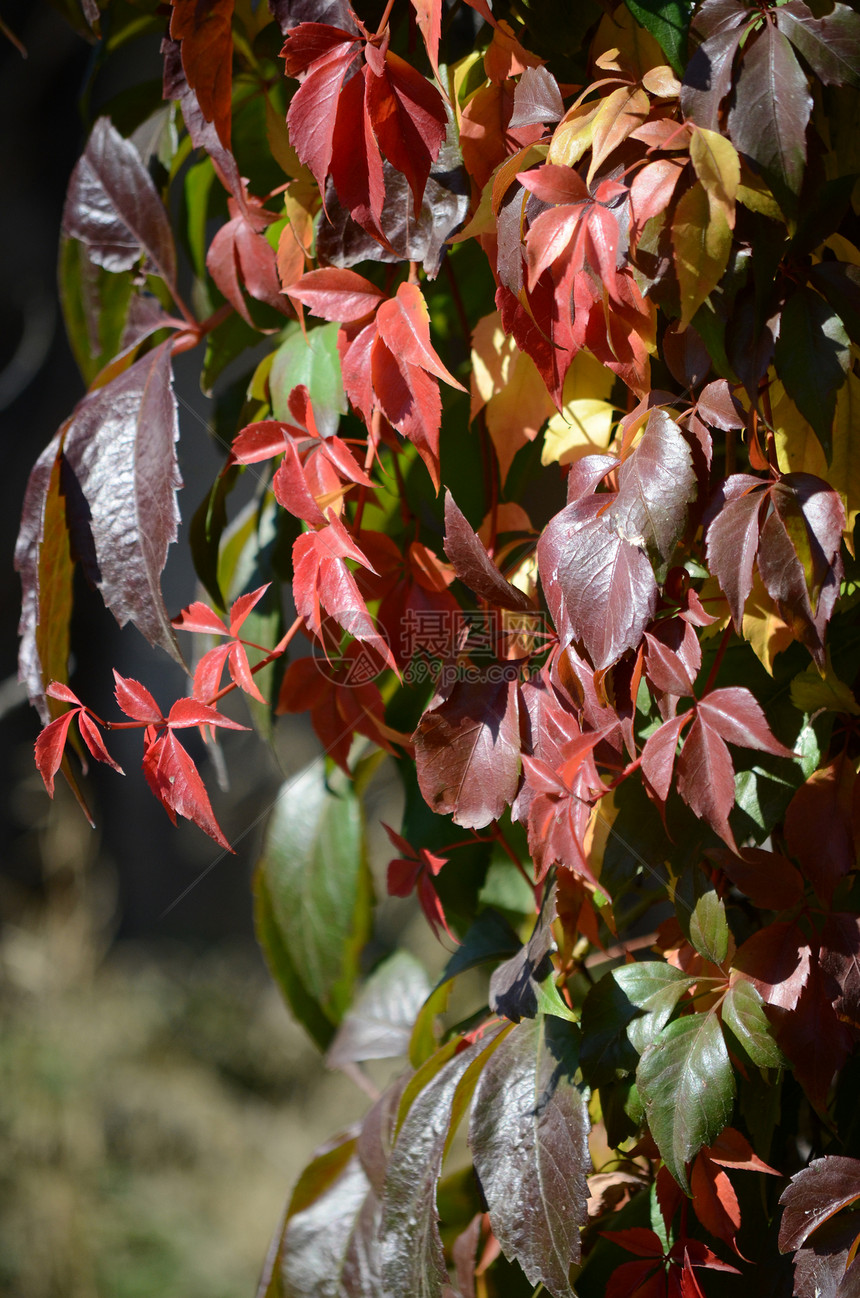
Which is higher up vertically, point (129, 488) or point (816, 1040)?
point (129, 488)

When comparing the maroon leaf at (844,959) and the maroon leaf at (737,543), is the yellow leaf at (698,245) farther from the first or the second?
the maroon leaf at (844,959)

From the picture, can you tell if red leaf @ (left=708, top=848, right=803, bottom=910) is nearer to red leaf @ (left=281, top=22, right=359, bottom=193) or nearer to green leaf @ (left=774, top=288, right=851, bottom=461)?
green leaf @ (left=774, top=288, right=851, bottom=461)

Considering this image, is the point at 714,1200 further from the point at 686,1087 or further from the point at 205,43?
the point at 205,43

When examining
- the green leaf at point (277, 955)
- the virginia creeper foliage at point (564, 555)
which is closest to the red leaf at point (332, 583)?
the virginia creeper foliage at point (564, 555)

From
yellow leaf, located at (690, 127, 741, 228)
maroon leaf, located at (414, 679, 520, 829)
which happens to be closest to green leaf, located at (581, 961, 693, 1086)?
maroon leaf, located at (414, 679, 520, 829)

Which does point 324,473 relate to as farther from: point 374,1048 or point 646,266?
point 374,1048

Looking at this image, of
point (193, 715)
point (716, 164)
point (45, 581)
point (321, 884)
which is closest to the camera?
point (716, 164)

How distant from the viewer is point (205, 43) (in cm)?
42

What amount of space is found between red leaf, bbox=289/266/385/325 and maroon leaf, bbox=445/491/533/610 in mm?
119

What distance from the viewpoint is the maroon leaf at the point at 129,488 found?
475mm

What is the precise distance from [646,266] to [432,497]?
249 mm

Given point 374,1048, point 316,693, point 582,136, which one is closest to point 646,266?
point 582,136

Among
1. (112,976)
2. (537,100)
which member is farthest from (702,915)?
(112,976)

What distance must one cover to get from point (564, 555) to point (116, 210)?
41 cm
